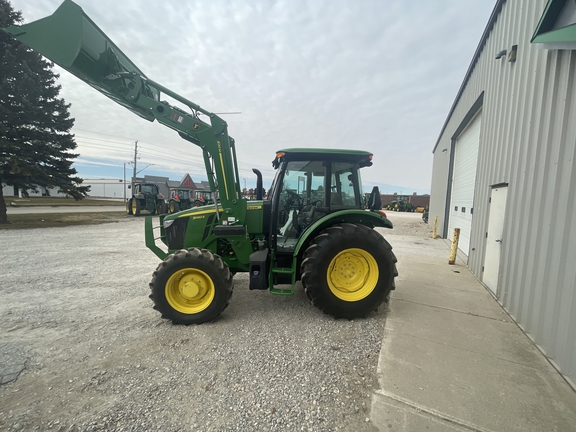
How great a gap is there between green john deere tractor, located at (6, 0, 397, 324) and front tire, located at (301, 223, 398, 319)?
13mm

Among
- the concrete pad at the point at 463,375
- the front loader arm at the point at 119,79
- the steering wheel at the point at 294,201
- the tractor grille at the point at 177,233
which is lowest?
the concrete pad at the point at 463,375

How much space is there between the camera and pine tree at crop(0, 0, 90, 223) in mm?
10867

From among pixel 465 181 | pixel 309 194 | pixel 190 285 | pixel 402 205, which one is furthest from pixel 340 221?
pixel 402 205

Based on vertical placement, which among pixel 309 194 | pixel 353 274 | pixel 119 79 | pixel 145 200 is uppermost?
pixel 119 79

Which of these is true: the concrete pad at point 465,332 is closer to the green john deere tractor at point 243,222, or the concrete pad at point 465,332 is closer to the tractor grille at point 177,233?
the green john deere tractor at point 243,222

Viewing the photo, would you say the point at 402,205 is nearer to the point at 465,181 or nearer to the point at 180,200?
the point at 180,200

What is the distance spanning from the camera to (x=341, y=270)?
3477mm

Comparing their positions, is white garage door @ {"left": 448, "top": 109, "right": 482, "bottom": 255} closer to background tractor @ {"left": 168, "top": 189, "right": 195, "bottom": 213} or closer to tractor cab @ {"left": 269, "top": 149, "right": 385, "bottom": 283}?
tractor cab @ {"left": 269, "top": 149, "right": 385, "bottom": 283}

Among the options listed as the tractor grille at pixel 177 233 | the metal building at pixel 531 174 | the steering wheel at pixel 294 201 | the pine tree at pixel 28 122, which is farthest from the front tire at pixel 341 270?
the pine tree at pixel 28 122

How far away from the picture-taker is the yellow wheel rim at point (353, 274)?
3.38m

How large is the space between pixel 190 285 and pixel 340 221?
83.5 inches

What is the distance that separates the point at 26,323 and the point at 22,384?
1416 millimetres

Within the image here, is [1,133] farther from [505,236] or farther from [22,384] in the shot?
[505,236]

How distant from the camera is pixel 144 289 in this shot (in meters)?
4.34
